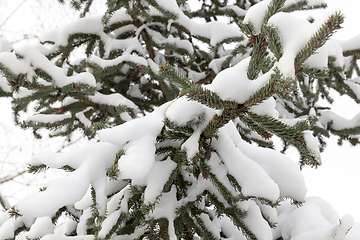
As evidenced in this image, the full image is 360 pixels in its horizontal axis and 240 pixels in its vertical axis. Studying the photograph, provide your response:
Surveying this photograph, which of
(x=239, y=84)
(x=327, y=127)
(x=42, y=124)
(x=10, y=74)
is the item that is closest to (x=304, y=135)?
(x=239, y=84)

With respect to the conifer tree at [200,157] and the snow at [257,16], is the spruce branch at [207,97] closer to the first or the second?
the conifer tree at [200,157]

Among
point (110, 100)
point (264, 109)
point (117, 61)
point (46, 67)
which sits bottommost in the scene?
point (264, 109)

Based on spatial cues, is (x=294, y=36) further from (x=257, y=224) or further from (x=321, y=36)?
(x=257, y=224)

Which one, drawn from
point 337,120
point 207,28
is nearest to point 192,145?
point 207,28

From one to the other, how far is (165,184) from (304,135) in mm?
614

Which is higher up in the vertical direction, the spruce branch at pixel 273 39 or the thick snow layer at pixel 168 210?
the spruce branch at pixel 273 39

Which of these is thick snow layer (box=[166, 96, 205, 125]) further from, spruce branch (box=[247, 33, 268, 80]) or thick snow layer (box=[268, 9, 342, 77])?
thick snow layer (box=[268, 9, 342, 77])

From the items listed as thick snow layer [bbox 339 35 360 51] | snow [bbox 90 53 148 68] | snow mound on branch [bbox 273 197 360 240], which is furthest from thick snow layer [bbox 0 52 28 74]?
thick snow layer [bbox 339 35 360 51]

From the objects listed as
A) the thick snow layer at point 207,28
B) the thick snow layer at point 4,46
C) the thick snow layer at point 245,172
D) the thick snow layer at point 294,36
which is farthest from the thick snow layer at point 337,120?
the thick snow layer at point 4,46

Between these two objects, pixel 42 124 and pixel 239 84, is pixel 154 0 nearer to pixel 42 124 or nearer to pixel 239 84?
pixel 42 124

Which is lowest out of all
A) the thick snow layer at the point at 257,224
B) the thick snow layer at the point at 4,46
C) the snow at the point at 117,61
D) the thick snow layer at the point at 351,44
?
the thick snow layer at the point at 257,224

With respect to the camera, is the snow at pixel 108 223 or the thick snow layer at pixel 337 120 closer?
the snow at pixel 108 223

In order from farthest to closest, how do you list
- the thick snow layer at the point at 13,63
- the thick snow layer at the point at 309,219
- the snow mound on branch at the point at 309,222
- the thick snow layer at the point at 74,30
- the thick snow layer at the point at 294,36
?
1. the thick snow layer at the point at 74,30
2. the thick snow layer at the point at 13,63
3. the thick snow layer at the point at 309,219
4. the snow mound on branch at the point at 309,222
5. the thick snow layer at the point at 294,36

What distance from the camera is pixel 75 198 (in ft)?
3.23
